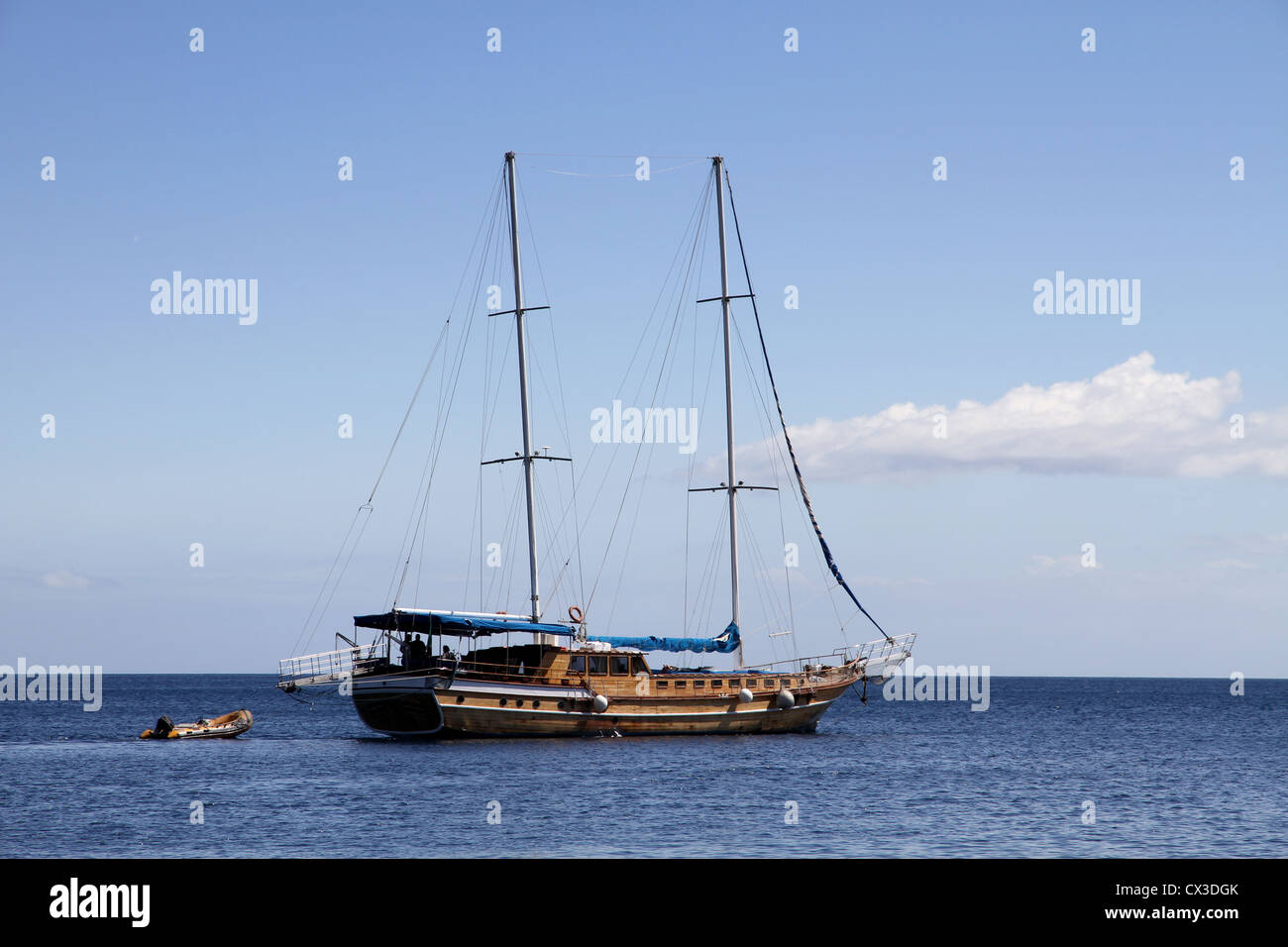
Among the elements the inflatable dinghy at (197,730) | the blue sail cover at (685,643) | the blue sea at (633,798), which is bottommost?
the inflatable dinghy at (197,730)

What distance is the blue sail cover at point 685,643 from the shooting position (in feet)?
204

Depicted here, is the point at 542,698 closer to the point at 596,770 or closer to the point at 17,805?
the point at 596,770

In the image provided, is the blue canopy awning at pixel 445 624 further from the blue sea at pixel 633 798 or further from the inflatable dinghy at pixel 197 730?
the inflatable dinghy at pixel 197 730

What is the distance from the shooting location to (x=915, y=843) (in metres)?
34.7

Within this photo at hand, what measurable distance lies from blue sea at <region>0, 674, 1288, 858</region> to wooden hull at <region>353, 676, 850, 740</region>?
40.0 inches

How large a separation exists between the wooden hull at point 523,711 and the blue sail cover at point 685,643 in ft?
8.68

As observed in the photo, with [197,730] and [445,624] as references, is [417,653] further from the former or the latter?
[197,730]

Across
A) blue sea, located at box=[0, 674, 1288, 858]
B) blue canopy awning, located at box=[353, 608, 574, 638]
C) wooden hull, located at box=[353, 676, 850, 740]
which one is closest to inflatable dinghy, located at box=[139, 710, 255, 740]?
blue sea, located at box=[0, 674, 1288, 858]

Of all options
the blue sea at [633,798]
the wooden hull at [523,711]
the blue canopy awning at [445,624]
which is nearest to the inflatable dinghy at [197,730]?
the blue sea at [633,798]
